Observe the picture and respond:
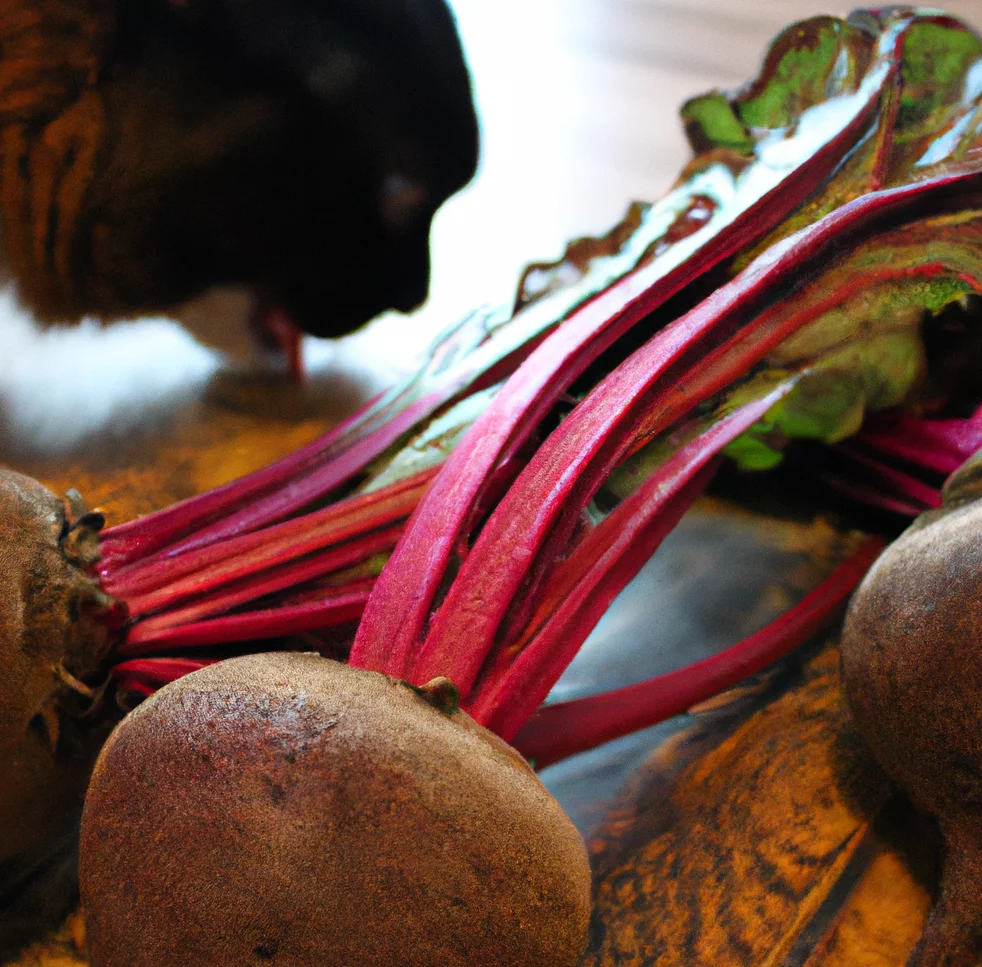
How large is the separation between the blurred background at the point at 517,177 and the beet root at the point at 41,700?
43 cm

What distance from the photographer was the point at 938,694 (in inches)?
29.7

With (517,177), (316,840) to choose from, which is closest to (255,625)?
(316,840)

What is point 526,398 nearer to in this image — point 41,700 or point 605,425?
point 605,425

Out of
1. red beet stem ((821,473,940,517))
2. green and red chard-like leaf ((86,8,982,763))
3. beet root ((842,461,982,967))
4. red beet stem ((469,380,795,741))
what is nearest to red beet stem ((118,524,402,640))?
green and red chard-like leaf ((86,8,982,763))

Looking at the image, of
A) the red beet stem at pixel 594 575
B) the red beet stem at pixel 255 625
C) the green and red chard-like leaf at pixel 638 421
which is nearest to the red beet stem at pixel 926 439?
the green and red chard-like leaf at pixel 638 421

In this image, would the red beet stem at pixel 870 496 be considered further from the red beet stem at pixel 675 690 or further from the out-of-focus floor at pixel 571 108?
the out-of-focus floor at pixel 571 108

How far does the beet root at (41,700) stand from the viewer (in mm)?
761

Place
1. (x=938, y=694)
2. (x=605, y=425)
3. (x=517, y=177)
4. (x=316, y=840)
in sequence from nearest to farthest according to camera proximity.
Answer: (x=316, y=840) → (x=938, y=694) → (x=605, y=425) → (x=517, y=177)

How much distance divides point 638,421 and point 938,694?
13.6 inches

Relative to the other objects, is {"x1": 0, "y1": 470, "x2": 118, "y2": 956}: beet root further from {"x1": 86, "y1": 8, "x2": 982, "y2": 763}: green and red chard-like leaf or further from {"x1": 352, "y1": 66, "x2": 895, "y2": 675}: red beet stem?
{"x1": 352, "y1": 66, "x2": 895, "y2": 675}: red beet stem

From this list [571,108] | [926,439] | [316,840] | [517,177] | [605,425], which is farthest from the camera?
[571,108]

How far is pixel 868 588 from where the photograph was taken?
86cm

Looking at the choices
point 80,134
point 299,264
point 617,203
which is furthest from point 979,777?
point 617,203

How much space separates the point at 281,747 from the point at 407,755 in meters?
0.08
